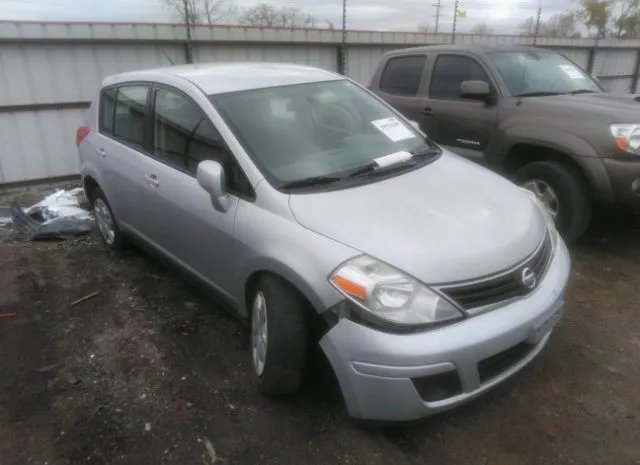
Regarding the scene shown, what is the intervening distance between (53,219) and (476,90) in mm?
4511

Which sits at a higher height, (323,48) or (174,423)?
(323,48)

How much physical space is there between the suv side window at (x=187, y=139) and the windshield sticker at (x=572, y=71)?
155 inches

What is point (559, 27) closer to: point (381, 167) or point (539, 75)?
point (539, 75)

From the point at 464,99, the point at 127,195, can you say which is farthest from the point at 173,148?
the point at 464,99

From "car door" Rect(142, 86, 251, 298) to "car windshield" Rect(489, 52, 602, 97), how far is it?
3.10 metres

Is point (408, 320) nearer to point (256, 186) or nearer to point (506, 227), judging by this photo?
point (506, 227)

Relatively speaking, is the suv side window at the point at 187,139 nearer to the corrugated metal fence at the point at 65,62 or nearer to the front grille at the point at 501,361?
the front grille at the point at 501,361

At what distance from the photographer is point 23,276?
4238 mm

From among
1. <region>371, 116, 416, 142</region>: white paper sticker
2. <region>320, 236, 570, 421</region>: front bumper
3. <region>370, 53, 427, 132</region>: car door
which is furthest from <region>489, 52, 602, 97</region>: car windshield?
<region>320, 236, 570, 421</region>: front bumper

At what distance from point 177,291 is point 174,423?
149 centimetres

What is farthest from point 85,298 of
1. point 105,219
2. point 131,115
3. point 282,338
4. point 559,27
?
point 559,27

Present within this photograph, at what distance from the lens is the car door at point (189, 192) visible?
2.77 meters

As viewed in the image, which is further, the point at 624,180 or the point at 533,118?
the point at 533,118

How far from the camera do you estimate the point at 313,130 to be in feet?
9.84
